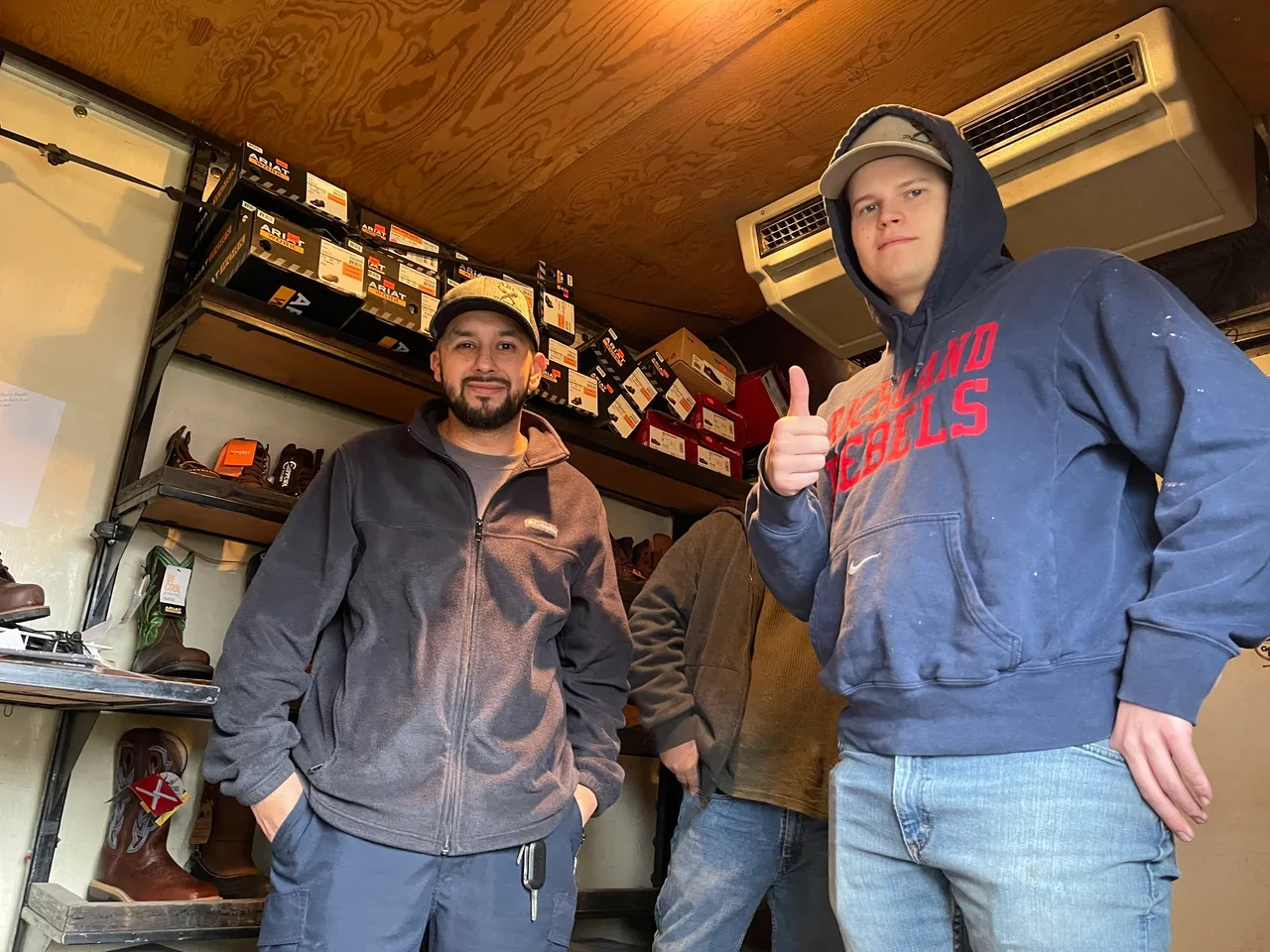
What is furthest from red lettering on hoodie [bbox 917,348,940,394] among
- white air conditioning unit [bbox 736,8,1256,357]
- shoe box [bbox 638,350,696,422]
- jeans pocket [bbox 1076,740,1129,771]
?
shoe box [bbox 638,350,696,422]

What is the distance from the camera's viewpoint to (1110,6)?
2.04 m

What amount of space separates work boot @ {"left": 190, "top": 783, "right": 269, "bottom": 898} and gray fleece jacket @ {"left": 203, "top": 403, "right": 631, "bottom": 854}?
1.97 ft

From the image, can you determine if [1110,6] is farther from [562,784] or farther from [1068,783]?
[562,784]

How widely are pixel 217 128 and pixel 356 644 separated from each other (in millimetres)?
1663

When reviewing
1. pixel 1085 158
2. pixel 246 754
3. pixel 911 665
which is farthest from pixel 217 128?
pixel 911 665

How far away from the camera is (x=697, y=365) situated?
3246 mm

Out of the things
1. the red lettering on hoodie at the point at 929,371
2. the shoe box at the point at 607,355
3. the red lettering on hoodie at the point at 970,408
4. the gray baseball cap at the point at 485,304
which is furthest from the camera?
the shoe box at the point at 607,355

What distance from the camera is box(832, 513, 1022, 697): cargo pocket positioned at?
0.99 meters

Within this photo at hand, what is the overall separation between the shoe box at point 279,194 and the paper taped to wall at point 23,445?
53cm

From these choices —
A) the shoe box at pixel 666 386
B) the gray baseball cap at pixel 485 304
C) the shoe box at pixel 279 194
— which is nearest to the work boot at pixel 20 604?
the gray baseball cap at pixel 485 304

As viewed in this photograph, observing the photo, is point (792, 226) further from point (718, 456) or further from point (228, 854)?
point (228, 854)

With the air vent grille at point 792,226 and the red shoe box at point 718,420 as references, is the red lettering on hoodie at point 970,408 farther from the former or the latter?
the red shoe box at point 718,420

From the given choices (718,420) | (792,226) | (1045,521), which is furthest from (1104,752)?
(718,420)

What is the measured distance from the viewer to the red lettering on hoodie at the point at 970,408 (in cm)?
110
